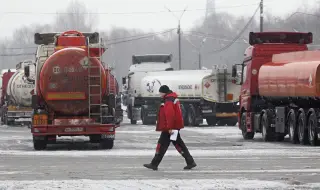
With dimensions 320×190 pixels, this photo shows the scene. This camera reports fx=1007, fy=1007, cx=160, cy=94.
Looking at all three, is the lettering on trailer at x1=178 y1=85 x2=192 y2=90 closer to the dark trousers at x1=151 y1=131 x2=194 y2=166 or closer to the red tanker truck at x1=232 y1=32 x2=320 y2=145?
the red tanker truck at x1=232 y1=32 x2=320 y2=145

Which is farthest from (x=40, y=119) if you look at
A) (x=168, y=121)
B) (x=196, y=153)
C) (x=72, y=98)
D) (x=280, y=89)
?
(x=168, y=121)

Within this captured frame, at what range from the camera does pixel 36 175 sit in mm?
17969

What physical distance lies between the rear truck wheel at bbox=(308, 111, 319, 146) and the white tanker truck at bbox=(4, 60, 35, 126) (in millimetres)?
24025

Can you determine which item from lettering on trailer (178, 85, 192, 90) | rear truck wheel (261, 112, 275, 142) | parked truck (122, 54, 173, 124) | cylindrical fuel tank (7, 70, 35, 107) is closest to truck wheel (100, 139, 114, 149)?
rear truck wheel (261, 112, 275, 142)

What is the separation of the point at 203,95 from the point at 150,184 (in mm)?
35404

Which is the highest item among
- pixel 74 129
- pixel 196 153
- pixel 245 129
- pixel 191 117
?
pixel 74 129

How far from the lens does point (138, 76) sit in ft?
196

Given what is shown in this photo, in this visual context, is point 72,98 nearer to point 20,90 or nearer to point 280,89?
point 280,89

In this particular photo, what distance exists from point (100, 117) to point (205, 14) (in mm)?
160412

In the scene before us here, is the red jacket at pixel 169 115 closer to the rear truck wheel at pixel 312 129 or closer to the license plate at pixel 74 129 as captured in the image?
the license plate at pixel 74 129

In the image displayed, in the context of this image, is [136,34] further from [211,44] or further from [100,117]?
[100,117]

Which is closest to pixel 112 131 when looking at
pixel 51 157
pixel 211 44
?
pixel 51 157

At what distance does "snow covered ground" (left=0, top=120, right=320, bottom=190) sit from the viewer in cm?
1598

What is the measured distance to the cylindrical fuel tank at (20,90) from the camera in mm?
50031
